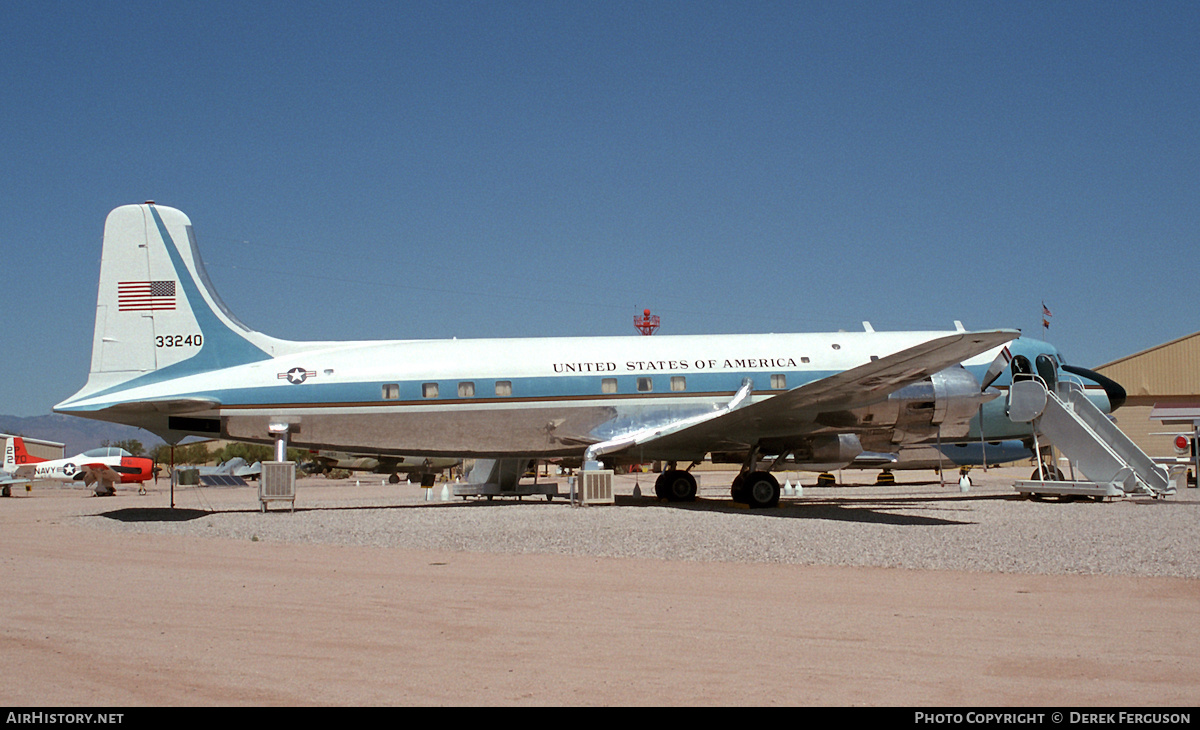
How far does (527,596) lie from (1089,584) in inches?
213

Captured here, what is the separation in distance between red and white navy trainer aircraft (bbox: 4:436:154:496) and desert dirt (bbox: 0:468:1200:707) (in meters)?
29.2

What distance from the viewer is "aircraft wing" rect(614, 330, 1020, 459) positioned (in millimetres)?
14086

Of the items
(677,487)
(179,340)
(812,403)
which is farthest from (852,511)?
(179,340)

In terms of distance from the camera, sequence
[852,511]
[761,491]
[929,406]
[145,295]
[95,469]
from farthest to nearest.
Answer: [95,469] < [761,491] < [929,406] < [145,295] < [852,511]

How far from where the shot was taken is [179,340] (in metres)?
17.4

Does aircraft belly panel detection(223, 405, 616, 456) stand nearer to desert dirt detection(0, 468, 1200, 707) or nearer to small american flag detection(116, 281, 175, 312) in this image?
small american flag detection(116, 281, 175, 312)

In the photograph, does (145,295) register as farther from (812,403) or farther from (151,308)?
(812,403)

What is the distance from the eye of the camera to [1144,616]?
23.2 feet

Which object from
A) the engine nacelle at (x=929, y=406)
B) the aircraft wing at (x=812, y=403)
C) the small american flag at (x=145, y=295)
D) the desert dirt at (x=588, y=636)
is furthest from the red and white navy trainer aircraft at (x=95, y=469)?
the engine nacelle at (x=929, y=406)

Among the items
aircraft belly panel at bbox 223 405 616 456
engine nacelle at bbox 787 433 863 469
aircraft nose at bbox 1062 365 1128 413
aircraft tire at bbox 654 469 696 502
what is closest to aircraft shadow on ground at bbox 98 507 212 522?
aircraft belly panel at bbox 223 405 616 456

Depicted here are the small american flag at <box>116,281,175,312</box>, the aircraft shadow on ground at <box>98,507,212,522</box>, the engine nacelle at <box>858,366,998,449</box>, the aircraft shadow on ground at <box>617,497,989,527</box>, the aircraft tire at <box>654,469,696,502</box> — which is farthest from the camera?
the aircraft tire at <box>654,469,696,502</box>

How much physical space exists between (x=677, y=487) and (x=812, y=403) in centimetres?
543

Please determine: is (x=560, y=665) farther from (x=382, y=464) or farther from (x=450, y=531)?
(x=382, y=464)

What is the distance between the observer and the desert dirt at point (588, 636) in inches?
194
